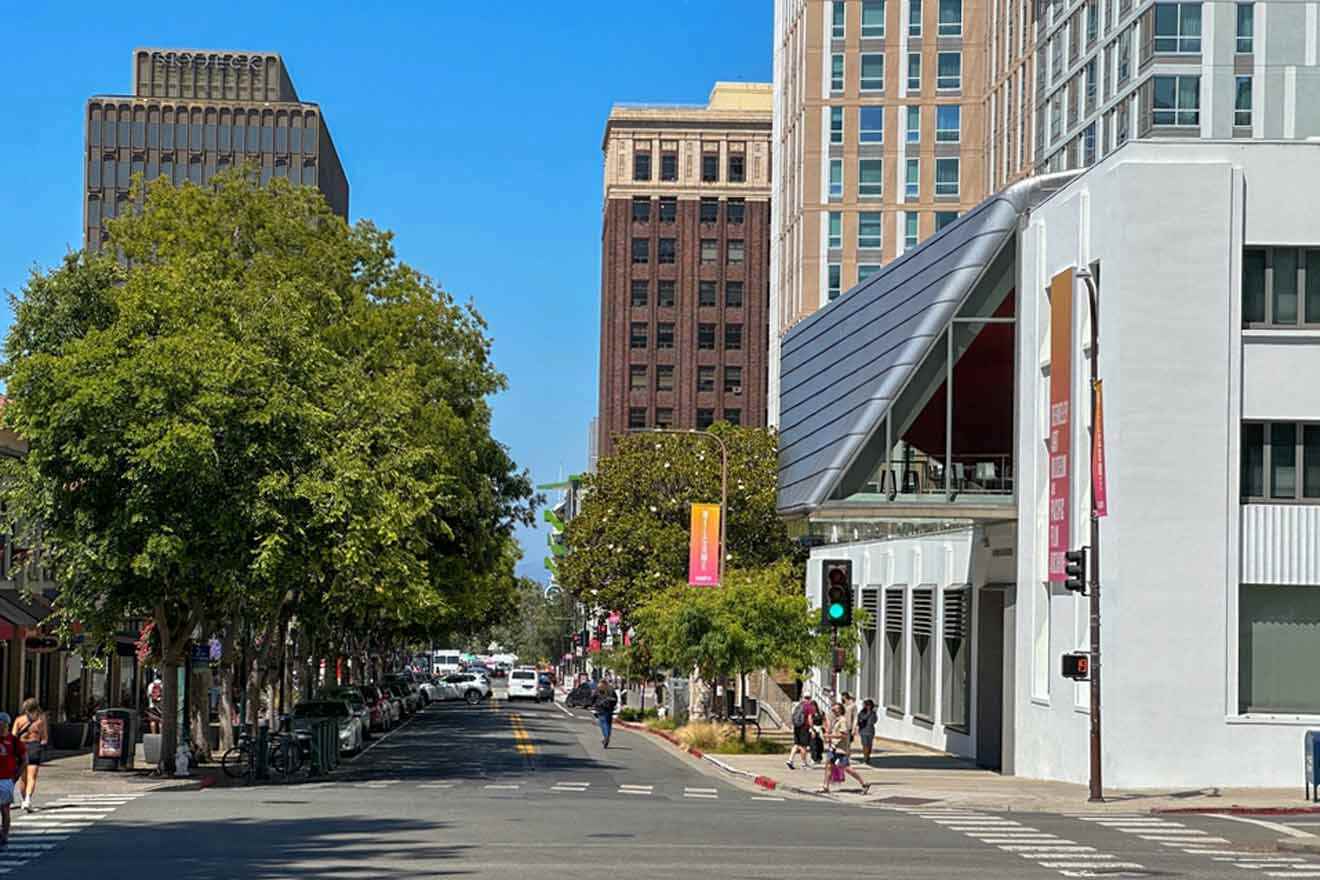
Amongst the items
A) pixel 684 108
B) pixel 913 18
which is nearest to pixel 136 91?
pixel 684 108

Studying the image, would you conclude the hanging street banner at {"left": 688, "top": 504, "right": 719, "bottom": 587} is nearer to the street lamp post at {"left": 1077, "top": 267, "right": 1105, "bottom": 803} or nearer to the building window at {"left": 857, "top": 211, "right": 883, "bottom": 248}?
the street lamp post at {"left": 1077, "top": 267, "right": 1105, "bottom": 803}

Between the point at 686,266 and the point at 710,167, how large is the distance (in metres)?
8.48

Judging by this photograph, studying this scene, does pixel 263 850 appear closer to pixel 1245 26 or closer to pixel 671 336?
pixel 1245 26

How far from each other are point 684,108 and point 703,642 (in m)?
109

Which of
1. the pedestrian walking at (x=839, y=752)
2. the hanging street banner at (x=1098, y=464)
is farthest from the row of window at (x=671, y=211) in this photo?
the hanging street banner at (x=1098, y=464)

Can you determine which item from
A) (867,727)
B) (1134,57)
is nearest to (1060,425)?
(867,727)

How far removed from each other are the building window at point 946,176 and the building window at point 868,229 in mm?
3842

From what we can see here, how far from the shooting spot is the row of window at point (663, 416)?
15138 cm

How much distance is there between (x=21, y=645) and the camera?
52.2m

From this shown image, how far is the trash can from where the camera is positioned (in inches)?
1521

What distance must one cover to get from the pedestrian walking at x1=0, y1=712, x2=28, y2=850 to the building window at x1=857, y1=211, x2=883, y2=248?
89587 millimetres

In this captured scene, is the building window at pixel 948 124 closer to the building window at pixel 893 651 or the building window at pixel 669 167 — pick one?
the building window at pixel 669 167

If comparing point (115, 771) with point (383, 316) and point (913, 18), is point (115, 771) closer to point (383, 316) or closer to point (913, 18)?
point (383, 316)

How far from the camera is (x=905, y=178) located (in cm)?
10956
